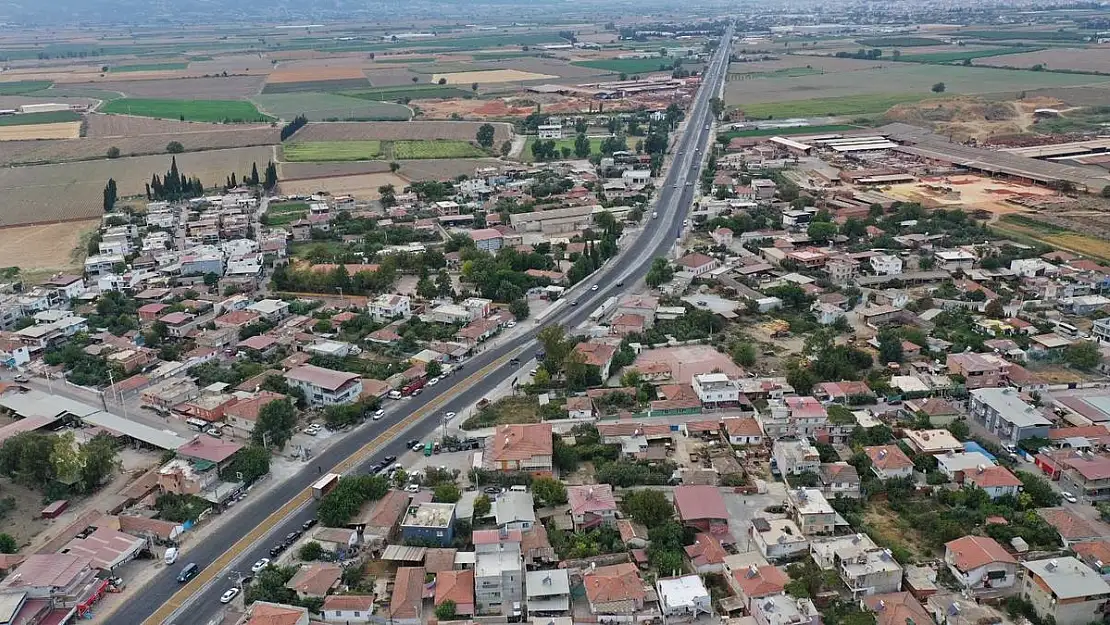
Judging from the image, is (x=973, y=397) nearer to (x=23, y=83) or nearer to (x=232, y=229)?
(x=232, y=229)

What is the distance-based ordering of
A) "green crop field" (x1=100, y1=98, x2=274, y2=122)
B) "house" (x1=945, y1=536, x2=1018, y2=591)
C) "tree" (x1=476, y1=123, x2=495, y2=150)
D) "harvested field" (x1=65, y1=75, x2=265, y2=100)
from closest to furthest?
"house" (x1=945, y1=536, x2=1018, y2=591) → "tree" (x1=476, y1=123, x2=495, y2=150) → "green crop field" (x1=100, y1=98, x2=274, y2=122) → "harvested field" (x1=65, y1=75, x2=265, y2=100)

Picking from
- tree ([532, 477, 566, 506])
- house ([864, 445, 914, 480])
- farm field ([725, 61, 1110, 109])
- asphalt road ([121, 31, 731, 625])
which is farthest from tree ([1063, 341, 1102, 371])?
farm field ([725, 61, 1110, 109])

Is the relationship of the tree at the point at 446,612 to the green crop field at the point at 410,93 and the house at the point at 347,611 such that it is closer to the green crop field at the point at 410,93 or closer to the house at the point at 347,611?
the house at the point at 347,611

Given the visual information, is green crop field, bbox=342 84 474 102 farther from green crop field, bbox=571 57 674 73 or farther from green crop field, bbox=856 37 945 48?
A: green crop field, bbox=856 37 945 48

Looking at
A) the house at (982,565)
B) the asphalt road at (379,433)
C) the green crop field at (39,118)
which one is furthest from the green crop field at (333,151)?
the house at (982,565)

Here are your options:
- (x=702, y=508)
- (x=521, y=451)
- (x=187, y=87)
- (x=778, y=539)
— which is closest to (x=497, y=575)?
(x=521, y=451)

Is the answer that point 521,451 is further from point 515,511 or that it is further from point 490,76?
point 490,76
